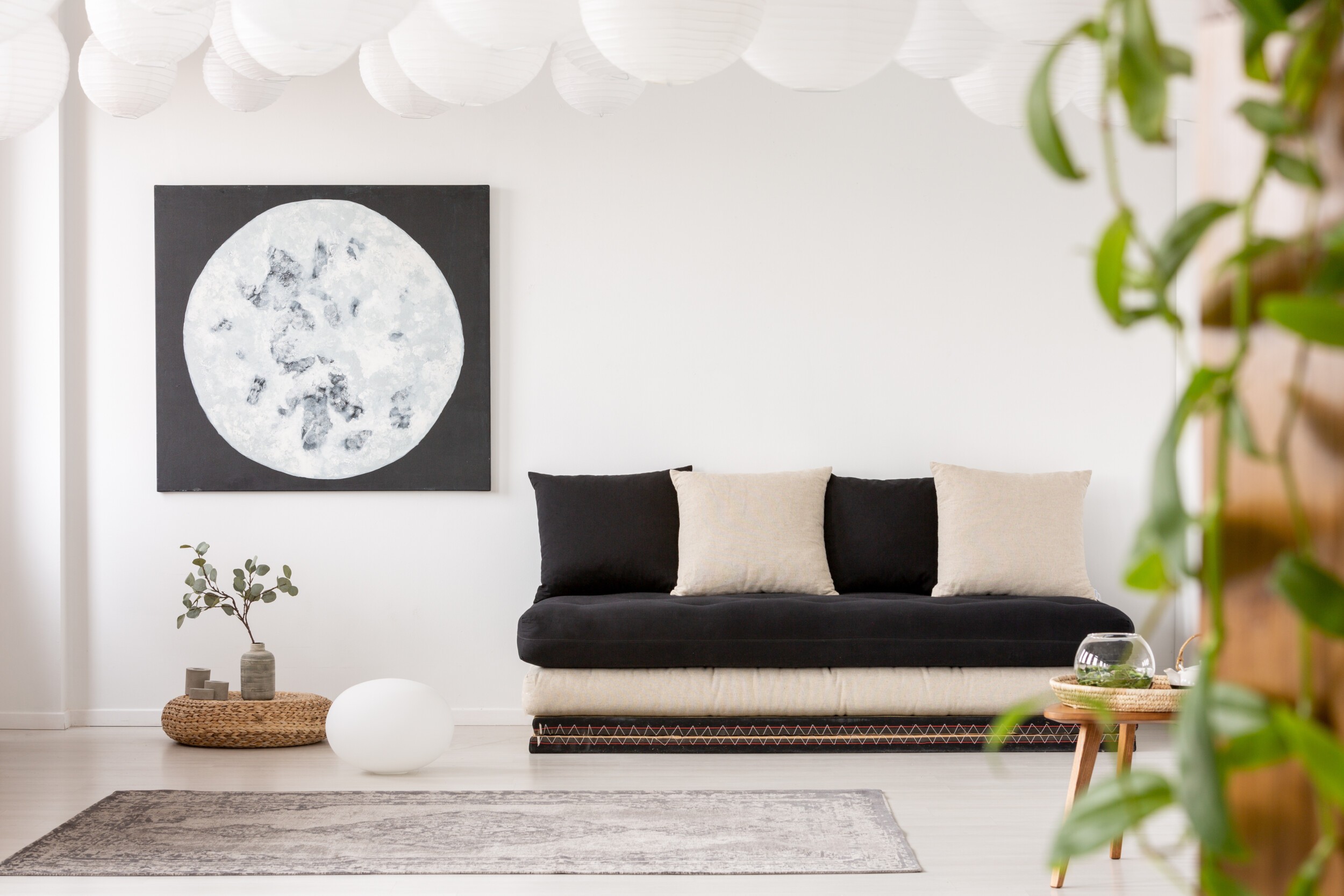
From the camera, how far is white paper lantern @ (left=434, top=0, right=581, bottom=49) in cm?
222

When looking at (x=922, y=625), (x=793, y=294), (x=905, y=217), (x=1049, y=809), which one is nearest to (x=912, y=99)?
→ (x=905, y=217)

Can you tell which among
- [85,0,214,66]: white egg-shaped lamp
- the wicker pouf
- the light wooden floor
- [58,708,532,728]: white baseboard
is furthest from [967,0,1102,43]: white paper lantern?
[58,708,532,728]: white baseboard

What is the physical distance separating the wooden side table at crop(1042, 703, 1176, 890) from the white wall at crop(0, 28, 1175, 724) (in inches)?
91.4

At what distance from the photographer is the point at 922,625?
→ 173 inches

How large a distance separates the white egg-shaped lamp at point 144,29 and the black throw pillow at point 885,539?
3.19m

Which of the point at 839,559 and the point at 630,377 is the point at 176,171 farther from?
the point at 839,559

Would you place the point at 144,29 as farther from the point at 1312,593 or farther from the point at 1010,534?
the point at 1010,534

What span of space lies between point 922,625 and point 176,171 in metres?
3.72

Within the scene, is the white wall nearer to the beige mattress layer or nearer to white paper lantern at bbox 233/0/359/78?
the beige mattress layer

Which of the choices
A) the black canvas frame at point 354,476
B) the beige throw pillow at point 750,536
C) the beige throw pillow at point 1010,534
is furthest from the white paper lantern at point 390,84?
the beige throw pillow at point 1010,534

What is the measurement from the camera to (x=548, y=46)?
2.54 meters

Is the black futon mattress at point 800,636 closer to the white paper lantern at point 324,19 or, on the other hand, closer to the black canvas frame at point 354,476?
the black canvas frame at point 354,476

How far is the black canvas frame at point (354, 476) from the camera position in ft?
16.9

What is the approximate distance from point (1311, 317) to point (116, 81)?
3225 mm
